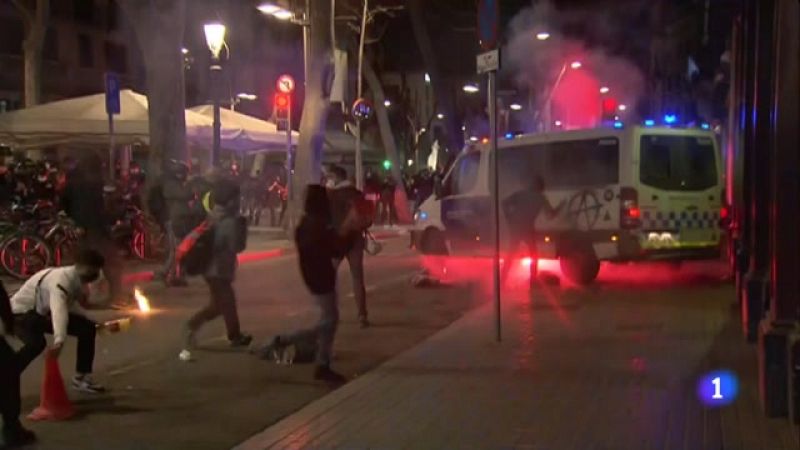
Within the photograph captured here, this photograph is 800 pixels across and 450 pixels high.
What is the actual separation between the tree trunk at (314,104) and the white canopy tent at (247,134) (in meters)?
0.88

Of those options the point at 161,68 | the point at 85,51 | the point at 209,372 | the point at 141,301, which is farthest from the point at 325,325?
the point at 85,51

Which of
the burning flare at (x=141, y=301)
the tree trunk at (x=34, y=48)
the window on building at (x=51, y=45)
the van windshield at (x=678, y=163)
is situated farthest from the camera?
the window on building at (x=51, y=45)

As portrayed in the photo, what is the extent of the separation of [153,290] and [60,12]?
46.3 meters

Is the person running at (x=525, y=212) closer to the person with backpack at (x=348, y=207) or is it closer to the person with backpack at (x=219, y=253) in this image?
the person with backpack at (x=348, y=207)

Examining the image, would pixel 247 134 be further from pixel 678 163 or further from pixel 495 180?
pixel 495 180

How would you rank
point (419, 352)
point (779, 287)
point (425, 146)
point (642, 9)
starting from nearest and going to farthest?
point (779, 287)
point (419, 352)
point (642, 9)
point (425, 146)

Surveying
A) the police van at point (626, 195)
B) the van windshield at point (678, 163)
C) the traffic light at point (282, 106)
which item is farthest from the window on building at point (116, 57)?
the van windshield at point (678, 163)

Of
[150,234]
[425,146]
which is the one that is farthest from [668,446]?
[425,146]

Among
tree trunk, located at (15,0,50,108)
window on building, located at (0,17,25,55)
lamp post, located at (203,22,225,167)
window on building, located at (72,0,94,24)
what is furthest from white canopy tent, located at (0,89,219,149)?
window on building, located at (72,0,94,24)

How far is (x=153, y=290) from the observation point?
47.8ft

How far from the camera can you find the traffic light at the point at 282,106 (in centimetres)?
2272

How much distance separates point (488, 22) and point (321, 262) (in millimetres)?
2974

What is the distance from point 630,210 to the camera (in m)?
13.8

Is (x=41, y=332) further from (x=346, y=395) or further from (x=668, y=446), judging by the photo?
(x=668, y=446)
